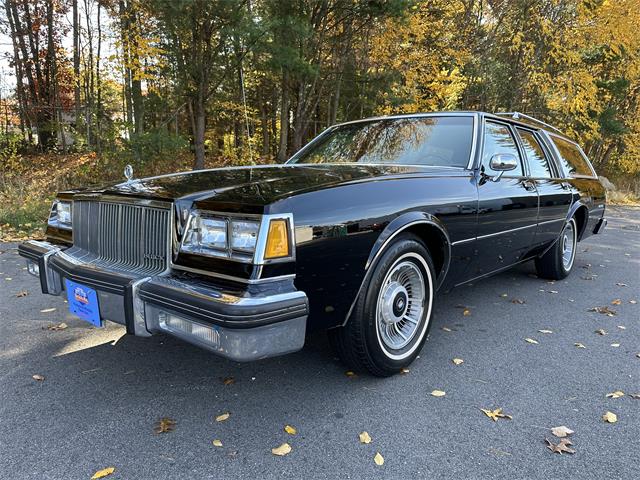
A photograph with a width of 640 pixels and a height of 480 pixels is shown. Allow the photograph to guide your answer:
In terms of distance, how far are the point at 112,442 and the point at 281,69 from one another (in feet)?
26.0

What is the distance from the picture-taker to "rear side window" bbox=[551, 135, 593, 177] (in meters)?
4.84

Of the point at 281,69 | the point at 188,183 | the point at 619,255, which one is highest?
the point at 281,69

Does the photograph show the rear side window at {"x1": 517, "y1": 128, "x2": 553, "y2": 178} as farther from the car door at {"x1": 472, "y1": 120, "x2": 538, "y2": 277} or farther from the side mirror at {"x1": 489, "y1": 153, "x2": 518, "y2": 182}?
the side mirror at {"x1": 489, "y1": 153, "x2": 518, "y2": 182}

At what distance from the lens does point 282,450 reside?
197 centimetres

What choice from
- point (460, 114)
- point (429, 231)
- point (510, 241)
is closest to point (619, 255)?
point (510, 241)

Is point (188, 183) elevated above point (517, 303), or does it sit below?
above

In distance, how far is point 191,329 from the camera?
1951 millimetres

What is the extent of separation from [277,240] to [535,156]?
3.32m

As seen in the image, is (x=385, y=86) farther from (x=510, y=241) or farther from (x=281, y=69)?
(x=510, y=241)

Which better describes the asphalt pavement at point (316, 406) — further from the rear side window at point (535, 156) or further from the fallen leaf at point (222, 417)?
the rear side window at point (535, 156)

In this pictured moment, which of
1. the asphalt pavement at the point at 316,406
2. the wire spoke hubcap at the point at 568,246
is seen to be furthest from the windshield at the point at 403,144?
the wire spoke hubcap at the point at 568,246

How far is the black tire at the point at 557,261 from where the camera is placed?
15.7 ft

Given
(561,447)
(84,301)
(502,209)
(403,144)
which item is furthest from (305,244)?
(502,209)

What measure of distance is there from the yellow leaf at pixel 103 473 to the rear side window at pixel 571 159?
4.77 m
